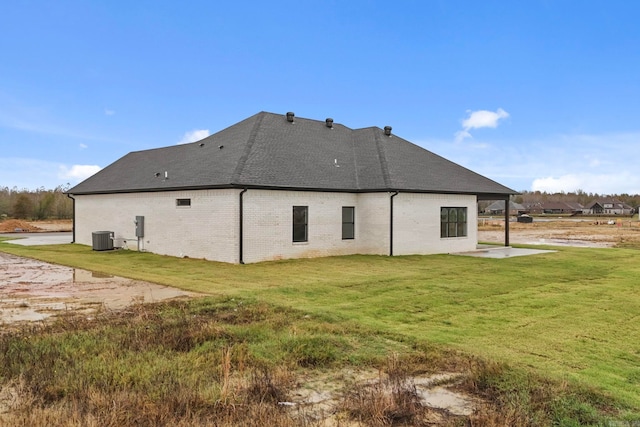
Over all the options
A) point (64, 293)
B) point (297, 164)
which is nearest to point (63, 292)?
point (64, 293)

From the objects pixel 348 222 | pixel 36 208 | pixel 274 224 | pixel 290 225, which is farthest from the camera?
pixel 36 208

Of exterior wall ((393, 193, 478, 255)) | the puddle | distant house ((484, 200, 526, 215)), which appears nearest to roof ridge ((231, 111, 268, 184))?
the puddle

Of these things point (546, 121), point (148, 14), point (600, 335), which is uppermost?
point (148, 14)

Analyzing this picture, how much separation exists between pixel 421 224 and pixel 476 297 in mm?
10645

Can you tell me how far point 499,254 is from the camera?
21.5 metres

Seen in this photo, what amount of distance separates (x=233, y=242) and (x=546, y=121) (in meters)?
24.9

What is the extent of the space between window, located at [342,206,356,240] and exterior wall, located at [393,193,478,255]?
6.62ft

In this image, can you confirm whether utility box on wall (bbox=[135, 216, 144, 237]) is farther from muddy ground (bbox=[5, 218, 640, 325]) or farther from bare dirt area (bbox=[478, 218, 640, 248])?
bare dirt area (bbox=[478, 218, 640, 248])

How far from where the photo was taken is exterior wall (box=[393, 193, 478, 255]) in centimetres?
2064

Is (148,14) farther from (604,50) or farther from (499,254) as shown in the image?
(604,50)

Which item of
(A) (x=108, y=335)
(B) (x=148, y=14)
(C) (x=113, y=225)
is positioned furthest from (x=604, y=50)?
(C) (x=113, y=225)

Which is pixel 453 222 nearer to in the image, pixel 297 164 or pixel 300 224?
pixel 300 224

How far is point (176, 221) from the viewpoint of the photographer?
19.8m

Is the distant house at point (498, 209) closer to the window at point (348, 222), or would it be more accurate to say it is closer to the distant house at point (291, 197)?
the distant house at point (291, 197)
